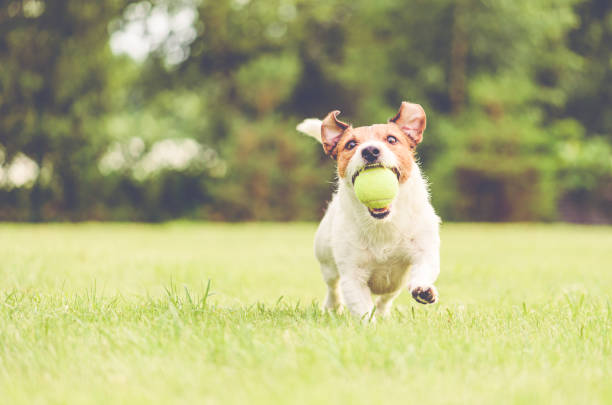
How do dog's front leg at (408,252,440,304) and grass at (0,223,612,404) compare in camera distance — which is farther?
dog's front leg at (408,252,440,304)

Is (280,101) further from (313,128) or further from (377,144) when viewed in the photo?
(377,144)

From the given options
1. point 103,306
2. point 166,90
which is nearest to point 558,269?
point 103,306

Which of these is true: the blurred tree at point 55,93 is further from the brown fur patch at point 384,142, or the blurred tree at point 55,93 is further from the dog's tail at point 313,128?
the brown fur patch at point 384,142

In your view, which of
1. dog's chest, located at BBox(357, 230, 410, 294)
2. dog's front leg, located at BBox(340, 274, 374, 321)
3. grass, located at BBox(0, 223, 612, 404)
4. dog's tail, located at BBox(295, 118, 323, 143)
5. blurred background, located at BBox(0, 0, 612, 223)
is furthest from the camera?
blurred background, located at BBox(0, 0, 612, 223)

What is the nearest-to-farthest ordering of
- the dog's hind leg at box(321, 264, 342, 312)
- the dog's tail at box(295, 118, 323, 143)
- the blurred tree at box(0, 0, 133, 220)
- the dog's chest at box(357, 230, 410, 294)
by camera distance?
the dog's chest at box(357, 230, 410, 294)
the dog's hind leg at box(321, 264, 342, 312)
the dog's tail at box(295, 118, 323, 143)
the blurred tree at box(0, 0, 133, 220)

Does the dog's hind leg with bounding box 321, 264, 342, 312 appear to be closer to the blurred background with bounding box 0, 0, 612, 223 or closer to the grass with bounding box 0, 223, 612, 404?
the grass with bounding box 0, 223, 612, 404

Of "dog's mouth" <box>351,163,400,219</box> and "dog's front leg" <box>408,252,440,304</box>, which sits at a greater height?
"dog's mouth" <box>351,163,400,219</box>

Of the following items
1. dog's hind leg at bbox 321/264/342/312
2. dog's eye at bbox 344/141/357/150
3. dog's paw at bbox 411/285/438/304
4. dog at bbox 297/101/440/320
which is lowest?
dog's hind leg at bbox 321/264/342/312

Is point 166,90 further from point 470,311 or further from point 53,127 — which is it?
point 470,311

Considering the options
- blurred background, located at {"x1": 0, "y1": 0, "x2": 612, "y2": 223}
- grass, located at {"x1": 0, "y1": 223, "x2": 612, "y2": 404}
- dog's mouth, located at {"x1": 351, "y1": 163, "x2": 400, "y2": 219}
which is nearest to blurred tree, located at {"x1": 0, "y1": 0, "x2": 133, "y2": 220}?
blurred background, located at {"x1": 0, "y1": 0, "x2": 612, "y2": 223}

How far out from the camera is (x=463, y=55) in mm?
20375

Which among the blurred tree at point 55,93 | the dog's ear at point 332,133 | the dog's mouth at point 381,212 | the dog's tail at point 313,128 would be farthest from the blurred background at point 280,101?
the dog's mouth at point 381,212

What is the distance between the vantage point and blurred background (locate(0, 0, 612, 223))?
1694cm

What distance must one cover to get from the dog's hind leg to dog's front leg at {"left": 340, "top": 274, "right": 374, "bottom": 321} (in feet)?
1.70
